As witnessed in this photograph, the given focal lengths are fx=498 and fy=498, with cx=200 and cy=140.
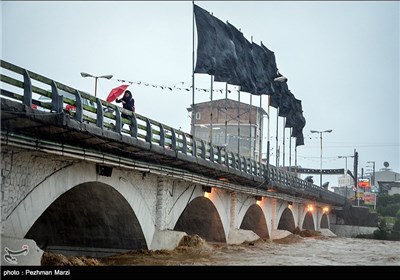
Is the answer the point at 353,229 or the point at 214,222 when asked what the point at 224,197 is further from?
the point at 353,229

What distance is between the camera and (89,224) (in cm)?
2084

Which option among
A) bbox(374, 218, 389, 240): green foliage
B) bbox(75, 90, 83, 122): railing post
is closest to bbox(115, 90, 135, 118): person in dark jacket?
bbox(75, 90, 83, 122): railing post

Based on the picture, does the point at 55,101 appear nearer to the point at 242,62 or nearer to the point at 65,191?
the point at 65,191

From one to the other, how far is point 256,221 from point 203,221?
34.8ft

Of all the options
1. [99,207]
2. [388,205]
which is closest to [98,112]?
[99,207]

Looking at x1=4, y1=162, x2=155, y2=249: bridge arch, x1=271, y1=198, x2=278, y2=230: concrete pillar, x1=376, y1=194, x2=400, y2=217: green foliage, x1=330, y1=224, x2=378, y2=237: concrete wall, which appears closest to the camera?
x1=4, y1=162, x2=155, y2=249: bridge arch

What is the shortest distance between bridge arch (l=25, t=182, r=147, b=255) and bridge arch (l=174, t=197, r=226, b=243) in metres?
7.96

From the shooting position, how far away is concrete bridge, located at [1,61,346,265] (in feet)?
41.4

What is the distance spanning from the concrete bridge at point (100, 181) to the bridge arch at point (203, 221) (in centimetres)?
7

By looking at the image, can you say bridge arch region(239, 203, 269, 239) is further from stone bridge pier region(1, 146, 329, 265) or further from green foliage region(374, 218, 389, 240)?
green foliage region(374, 218, 389, 240)

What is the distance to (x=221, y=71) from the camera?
31719 millimetres

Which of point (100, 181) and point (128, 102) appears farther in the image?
point (128, 102)

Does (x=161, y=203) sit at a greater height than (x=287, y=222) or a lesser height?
greater

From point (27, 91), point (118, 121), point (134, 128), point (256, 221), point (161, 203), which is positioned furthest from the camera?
point (256, 221)
